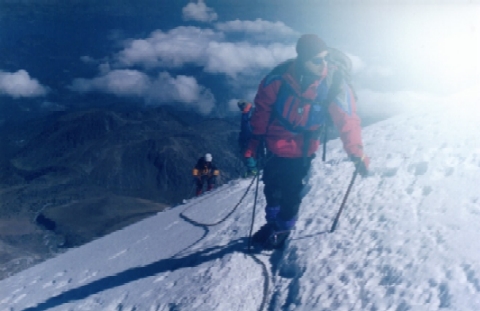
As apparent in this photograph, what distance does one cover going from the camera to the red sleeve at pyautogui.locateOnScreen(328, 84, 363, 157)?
4965 mm

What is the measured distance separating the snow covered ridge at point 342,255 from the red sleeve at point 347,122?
0.94 meters

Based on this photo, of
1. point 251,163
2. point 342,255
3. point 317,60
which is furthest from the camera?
point 251,163

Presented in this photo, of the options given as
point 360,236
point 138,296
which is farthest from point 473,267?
point 138,296

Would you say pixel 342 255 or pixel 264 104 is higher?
pixel 264 104

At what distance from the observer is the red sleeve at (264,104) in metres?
5.16

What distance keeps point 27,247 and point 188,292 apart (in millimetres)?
175684

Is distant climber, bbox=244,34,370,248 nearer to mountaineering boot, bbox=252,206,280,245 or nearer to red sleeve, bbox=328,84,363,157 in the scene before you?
red sleeve, bbox=328,84,363,157

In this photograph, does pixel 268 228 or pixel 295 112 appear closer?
pixel 295 112

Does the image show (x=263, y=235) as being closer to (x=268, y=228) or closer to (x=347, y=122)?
(x=268, y=228)

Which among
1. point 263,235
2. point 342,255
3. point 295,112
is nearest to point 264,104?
point 295,112

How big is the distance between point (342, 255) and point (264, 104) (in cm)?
210

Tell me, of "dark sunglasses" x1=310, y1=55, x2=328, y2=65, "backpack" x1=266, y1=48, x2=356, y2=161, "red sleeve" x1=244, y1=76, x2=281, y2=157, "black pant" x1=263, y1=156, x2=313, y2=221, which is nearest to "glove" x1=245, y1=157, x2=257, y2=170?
"black pant" x1=263, y1=156, x2=313, y2=221

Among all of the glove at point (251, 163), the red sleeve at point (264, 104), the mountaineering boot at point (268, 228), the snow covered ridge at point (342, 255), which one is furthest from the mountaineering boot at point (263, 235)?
the red sleeve at point (264, 104)

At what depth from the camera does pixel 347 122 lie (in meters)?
5.01
